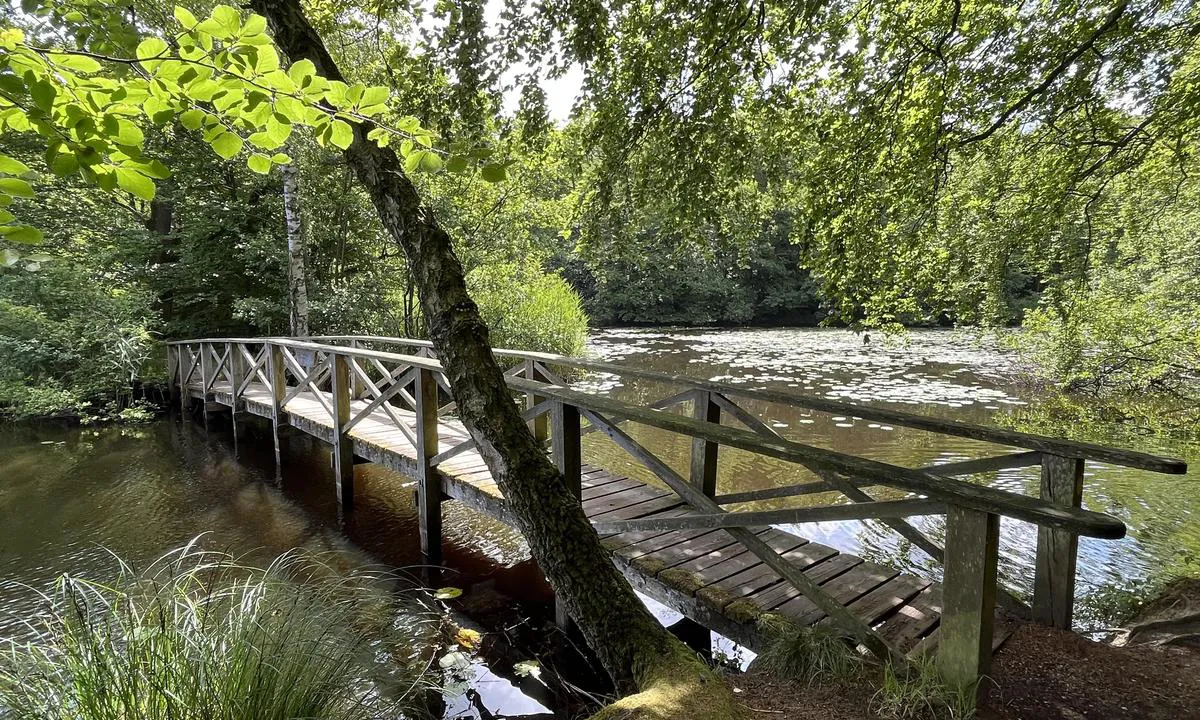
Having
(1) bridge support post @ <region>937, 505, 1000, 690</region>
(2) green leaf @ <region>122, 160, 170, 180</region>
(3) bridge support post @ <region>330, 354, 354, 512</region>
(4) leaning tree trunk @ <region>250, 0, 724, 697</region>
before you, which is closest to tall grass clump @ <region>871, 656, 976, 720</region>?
(1) bridge support post @ <region>937, 505, 1000, 690</region>

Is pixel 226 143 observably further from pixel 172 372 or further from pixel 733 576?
pixel 172 372

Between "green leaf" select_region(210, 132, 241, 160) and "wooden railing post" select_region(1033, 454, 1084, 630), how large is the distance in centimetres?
310

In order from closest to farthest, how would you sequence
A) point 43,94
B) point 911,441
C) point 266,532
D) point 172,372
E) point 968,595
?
point 43,94
point 968,595
point 266,532
point 911,441
point 172,372

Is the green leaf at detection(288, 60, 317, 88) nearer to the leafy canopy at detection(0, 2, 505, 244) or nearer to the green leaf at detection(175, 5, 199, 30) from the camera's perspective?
the leafy canopy at detection(0, 2, 505, 244)

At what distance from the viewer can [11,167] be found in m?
1.00

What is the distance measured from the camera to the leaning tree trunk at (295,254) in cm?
966

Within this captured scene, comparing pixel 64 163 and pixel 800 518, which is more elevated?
pixel 64 163

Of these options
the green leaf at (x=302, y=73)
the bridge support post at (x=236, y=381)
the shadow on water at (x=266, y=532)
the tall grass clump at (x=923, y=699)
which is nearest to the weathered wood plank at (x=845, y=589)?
the tall grass clump at (x=923, y=699)

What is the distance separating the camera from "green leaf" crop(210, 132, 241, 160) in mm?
1154

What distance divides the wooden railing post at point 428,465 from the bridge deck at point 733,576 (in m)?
0.39

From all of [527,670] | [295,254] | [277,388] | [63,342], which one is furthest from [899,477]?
[63,342]

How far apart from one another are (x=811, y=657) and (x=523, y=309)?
34.9 ft

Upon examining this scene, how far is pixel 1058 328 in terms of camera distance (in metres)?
7.14

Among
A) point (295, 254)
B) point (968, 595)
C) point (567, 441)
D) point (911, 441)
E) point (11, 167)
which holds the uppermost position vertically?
point (295, 254)
